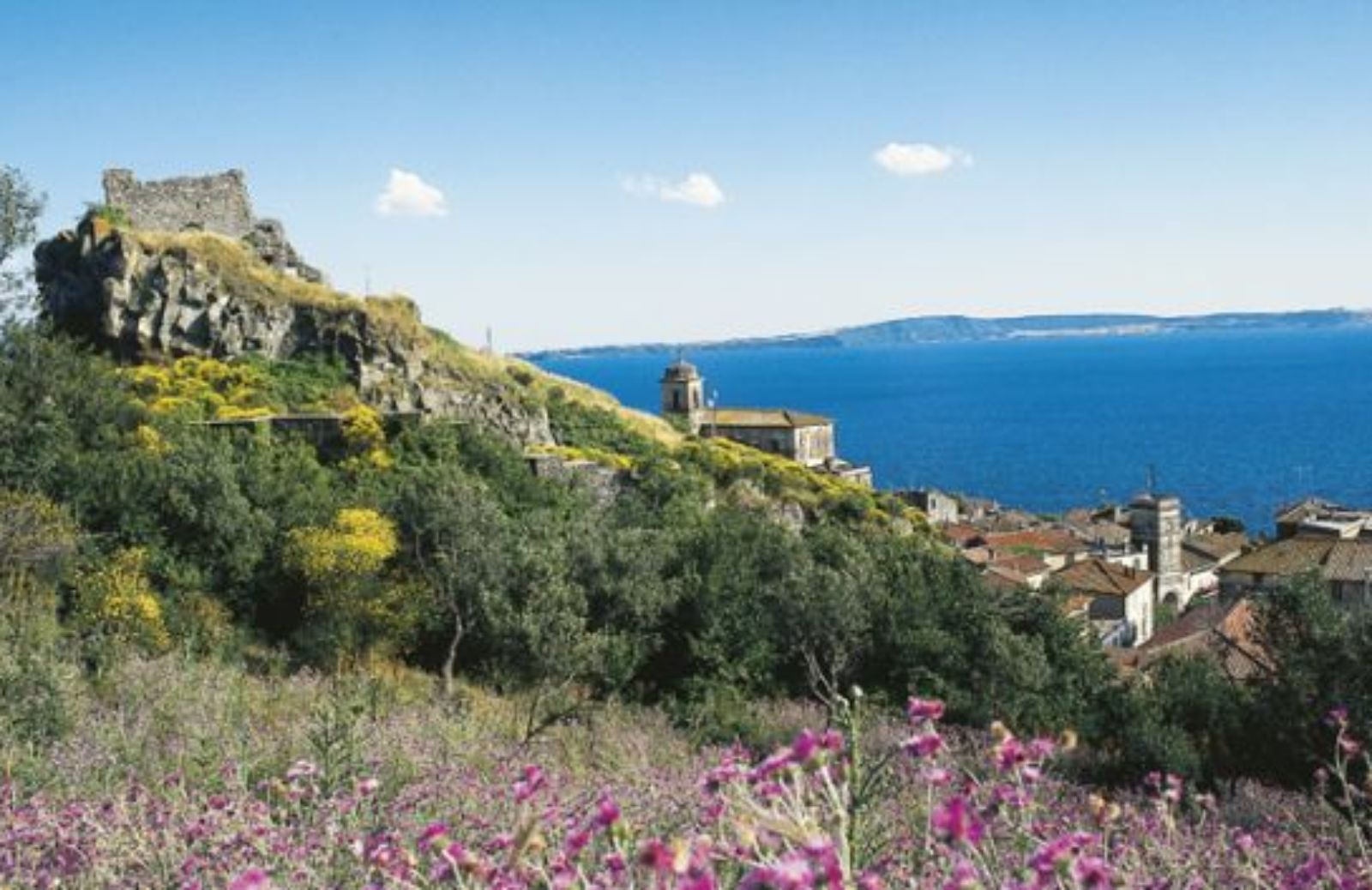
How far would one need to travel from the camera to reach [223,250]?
2931 centimetres

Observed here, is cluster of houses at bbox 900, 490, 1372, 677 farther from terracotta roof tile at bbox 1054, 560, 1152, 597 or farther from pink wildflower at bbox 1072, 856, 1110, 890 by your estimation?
pink wildflower at bbox 1072, 856, 1110, 890

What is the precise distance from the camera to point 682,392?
6462cm

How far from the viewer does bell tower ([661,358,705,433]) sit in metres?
63.9

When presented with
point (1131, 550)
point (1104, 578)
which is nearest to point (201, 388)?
point (1104, 578)

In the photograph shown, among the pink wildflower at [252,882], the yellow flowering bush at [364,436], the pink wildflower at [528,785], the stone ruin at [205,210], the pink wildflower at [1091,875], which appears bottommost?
the yellow flowering bush at [364,436]

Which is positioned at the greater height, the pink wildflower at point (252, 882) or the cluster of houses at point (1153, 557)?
the pink wildflower at point (252, 882)

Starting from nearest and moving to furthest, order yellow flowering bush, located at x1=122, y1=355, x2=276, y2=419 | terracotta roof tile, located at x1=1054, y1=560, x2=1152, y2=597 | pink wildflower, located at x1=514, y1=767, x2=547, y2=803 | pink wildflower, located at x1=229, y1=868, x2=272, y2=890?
pink wildflower, located at x1=229, y1=868, x2=272, y2=890, pink wildflower, located at x1=514, y1=767, x2=547, y2=803, yellow flowering bush, located at x1=122, y1=355, x2=276, y2=419, terracotta roof tile, located at x1=1054, y1=560, x2=1152, y2=597

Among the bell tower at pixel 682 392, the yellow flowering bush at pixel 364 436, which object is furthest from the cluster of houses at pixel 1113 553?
the yellow flowering bush at pixel 364 436

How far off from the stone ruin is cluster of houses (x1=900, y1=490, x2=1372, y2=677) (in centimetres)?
1963

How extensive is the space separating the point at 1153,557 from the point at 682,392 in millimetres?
25168

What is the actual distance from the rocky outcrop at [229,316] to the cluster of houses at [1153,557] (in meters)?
14.1

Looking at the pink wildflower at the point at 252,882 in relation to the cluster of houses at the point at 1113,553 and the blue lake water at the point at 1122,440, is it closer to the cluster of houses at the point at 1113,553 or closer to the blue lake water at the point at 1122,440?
the cluster of houses at the point at 1113,553

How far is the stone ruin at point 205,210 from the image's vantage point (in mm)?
29672

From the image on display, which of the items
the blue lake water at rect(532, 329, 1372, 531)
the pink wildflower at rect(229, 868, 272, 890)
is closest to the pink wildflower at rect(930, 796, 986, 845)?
the pink wildflower at rect(229, 868, 272, 890)
